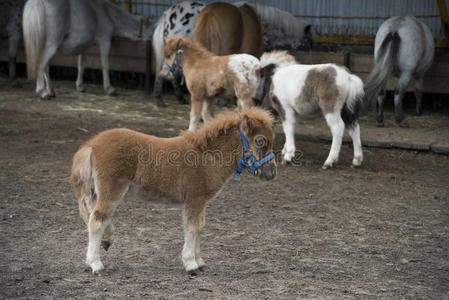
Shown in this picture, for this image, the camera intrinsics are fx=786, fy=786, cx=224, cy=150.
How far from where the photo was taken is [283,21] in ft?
41.4

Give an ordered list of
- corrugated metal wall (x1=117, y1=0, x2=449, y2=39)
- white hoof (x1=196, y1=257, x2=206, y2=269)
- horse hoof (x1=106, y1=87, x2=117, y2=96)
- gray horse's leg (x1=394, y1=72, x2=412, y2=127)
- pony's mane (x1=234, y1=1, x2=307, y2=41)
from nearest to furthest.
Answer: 1. white hoof (x1=196, y1=257, x2=206, y2=269)
2. gray horse's leg (x1=394, y1=72, x2=412, y2=127)
3. corrugated metal wall (x1=117, y1=0, x2=449, y2=39)
4. pony's mane (x1=234, y1=1, x2=307, y2=41)
5. horse hoof (x1=106, y1=87, x2=117, y2=96)

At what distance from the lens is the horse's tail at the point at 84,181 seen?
4836 millimetres

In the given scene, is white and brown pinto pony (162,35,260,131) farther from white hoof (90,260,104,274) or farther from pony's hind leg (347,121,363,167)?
white hoof (90,260,104,274)

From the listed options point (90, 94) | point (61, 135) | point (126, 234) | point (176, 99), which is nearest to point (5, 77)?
point (90, 94)

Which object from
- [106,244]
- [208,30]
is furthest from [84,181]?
[208,30]

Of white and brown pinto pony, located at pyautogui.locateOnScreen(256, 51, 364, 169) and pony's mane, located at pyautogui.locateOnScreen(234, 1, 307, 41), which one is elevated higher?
pony's mane, located at pyautogui.locateOnScreen(234, 1, 307, 41)

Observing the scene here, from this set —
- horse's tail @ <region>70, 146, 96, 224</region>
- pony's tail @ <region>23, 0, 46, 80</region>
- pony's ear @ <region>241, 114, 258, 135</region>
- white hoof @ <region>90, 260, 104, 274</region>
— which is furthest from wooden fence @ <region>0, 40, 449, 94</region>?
white hoof @ <region>90, 260, 104, 274</region>

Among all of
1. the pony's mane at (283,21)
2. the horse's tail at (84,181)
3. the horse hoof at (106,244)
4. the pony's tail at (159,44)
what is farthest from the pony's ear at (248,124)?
the pony's mane at (283,21)

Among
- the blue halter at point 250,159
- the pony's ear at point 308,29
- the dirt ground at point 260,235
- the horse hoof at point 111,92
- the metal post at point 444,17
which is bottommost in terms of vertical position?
the dirt ground at point 260,235

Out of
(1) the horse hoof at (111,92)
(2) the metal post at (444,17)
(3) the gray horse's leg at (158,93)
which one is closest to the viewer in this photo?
(2) the metal post at (444,17)

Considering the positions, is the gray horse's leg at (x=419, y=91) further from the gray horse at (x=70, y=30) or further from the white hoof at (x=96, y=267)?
the white hoof at (x=96, y=267)

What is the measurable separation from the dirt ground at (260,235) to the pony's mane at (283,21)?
3.86m

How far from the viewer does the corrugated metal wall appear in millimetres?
12188

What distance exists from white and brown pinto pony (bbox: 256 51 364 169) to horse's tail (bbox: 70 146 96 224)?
3615 millimetres
